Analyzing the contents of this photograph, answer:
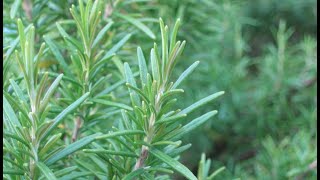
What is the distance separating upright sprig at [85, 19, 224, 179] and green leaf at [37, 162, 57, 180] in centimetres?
5

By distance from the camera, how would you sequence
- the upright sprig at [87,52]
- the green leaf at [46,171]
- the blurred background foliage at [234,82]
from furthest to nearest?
the blurred background foliage at [234,82] → the upright sprig at [87,52] → the green leaf at [46,171]

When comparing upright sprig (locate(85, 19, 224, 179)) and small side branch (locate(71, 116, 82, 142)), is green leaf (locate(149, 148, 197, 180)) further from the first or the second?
small side branch (locate(71, 116, 82, 142))

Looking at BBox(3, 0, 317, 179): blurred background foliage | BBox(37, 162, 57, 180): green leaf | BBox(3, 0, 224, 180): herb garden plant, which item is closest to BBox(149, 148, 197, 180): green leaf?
BBox(3, 0, 224, 180): herb garden plant

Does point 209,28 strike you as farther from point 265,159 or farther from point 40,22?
point 40,22

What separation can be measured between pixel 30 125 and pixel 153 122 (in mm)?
115

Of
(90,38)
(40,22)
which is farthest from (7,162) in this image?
(40,22)

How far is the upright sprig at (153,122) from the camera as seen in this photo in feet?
1.74

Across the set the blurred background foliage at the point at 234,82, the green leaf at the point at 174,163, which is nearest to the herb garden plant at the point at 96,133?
the green leaf at the point at 174,163

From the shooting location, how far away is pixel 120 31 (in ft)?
2.99

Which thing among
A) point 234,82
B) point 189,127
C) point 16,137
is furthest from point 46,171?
point 234,82

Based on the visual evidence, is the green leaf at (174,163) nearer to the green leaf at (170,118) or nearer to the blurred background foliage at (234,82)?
the green leaf at (170,118)

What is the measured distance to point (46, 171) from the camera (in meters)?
0.50


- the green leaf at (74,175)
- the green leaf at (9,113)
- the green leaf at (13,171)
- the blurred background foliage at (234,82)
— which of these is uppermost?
the green leaf at (9,113)

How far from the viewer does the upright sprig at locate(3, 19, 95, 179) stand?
1.63 feet
